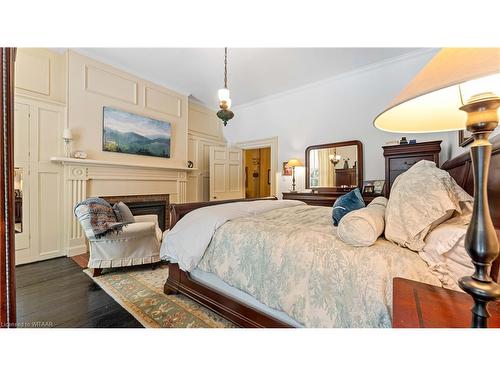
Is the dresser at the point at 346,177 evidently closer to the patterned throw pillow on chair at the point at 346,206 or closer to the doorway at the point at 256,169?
the patterned throw pillow on chair at the point at 346,206

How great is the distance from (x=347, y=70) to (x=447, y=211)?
3361 millimetres

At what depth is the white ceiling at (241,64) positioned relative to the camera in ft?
9.43

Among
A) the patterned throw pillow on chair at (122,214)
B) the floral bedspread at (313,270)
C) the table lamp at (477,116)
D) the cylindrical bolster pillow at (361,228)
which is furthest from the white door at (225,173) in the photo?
the table lamp at (477,116)

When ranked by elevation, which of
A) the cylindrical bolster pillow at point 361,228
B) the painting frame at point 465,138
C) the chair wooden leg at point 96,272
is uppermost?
the painting frame at point 465,138

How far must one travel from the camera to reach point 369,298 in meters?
0.85

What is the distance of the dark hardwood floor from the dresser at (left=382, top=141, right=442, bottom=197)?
131 inches

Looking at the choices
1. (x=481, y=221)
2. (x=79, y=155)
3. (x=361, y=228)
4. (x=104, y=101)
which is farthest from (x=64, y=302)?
(x=104, y=101)

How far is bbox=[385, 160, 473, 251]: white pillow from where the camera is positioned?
90 cm

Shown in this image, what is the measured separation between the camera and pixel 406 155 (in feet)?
8.59

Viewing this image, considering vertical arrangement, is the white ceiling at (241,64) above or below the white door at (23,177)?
above

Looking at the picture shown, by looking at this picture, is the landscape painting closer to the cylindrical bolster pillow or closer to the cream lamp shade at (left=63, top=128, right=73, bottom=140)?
the cream lamp shade at (left=63, top=128, right=73, bottom=140)

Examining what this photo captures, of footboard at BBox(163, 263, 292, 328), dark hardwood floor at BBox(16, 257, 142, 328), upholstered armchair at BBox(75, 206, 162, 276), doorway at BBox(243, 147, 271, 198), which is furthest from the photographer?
doorway at BBox(243, 147, 271, 198)

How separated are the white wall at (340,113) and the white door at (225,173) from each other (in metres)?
0.67

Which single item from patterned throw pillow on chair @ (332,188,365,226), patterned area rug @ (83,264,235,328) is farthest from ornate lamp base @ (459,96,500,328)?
patterned area rug @ (83,264,235,328)
